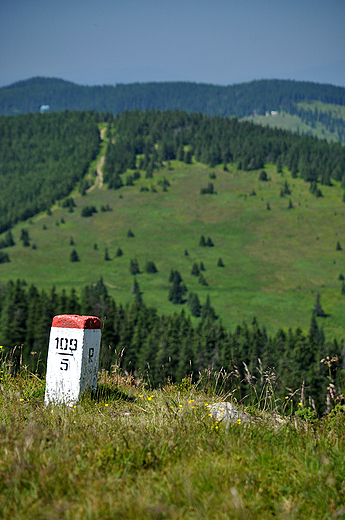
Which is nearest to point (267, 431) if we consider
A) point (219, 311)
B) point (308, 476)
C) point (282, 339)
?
point (308, 476)

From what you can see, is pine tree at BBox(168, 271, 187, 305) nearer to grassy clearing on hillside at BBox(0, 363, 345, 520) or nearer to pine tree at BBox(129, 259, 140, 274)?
pine tree at BBox(129, 259, 140, 274)

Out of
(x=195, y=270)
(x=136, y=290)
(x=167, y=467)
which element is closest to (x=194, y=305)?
(x=136, y=290)

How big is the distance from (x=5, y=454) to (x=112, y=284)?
180 m

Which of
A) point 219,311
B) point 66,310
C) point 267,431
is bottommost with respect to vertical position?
point 219,311

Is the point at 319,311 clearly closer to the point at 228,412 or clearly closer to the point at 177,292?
the point at 177,292

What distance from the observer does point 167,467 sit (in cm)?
351

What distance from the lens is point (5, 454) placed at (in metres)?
3.46

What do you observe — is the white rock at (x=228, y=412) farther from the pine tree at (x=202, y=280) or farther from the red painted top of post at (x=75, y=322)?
the pine tree at (x=202, y=280)

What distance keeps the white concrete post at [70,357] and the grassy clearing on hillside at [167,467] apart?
61 cm

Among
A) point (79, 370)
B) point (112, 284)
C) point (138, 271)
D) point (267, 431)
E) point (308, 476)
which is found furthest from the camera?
point (138, 271)

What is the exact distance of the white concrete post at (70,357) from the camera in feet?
17.8

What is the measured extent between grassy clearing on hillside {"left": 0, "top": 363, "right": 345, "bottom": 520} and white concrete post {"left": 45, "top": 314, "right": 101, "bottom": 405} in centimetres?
61

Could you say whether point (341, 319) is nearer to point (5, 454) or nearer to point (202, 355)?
point (202, 355)

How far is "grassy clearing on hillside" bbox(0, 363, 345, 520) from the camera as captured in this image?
2.92 meters
